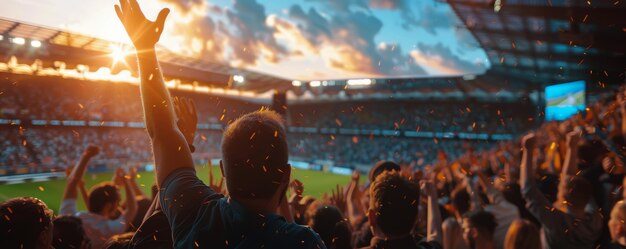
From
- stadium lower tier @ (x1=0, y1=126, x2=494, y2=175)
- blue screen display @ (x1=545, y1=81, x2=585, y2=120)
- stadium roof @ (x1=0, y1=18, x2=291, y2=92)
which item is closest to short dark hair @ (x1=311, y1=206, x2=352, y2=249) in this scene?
stadium roof @ (x1=0, y1=18, x2=291, y2=92)

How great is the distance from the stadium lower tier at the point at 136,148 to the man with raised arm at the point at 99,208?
24101mm

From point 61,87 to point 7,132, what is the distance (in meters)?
6.23

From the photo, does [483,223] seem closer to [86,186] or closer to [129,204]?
[129,204]

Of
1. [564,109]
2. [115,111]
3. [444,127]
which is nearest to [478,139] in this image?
[444,127]

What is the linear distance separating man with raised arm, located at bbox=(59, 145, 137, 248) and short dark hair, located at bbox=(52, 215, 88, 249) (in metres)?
0.90

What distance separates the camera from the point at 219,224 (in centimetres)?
129

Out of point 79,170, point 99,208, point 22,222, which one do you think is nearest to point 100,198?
point 99,208

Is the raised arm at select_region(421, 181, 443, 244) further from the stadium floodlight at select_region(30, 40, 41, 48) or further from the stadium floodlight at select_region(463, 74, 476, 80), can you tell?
the stadium floodlight at select_region(463, 74, 476, 80)

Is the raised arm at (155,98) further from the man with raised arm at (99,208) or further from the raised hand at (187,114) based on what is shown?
the man with raised arm at (99,208)

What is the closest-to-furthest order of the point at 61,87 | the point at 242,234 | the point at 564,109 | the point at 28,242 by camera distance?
the point at 242,234
the point at 28,242
the point at 564,109
the point at 61,87

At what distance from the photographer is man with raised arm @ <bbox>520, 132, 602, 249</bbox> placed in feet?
9.60

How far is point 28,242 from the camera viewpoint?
2.00 meters

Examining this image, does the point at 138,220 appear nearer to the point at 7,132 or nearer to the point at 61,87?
the point at 7,132

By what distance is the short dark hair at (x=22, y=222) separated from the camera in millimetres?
1978
